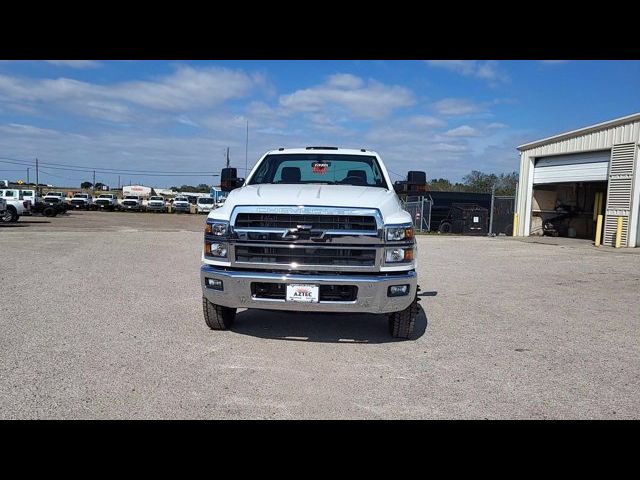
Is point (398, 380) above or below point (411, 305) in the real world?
below

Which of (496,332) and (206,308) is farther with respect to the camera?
(496,332)

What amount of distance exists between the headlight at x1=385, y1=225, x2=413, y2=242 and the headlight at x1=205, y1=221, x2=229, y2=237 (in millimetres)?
1568

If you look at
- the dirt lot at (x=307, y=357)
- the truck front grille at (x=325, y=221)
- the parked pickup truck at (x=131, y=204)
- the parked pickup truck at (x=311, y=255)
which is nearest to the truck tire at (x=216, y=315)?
the dirt lot at (x=307, y=357)

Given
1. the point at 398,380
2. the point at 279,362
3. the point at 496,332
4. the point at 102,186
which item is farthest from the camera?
the point at 102,186

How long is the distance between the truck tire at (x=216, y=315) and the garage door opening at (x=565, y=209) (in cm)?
2205

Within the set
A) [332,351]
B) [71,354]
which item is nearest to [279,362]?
[332,351]

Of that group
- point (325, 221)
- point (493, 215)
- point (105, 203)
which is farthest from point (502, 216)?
point (105, 203)

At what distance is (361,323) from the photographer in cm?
611

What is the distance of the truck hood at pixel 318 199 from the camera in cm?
493

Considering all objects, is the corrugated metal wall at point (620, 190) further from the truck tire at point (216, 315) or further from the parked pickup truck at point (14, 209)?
the parked pickup truck at point (14, 209)

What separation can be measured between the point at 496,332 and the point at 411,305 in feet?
4.48

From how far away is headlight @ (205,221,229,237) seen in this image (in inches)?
195
